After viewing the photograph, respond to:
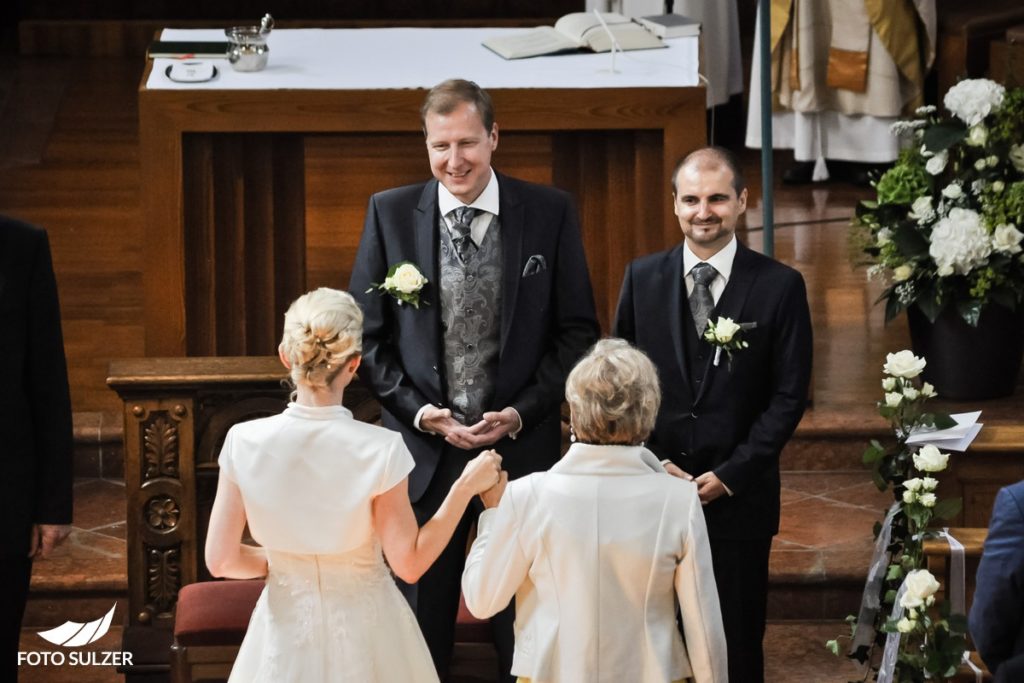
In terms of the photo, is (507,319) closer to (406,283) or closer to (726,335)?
(406,283)

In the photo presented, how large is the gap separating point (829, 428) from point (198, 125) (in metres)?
2.39

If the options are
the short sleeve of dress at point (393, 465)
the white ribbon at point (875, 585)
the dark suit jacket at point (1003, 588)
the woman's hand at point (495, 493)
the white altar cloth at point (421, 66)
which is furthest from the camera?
the white altar cloth at point (421, 66)

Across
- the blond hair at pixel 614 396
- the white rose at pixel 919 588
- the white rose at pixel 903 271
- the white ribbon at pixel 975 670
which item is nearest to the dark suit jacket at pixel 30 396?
the blond hair at pixel 614 396

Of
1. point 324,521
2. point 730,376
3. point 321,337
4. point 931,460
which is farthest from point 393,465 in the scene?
point 931,460

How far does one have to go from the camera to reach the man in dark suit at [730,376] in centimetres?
396

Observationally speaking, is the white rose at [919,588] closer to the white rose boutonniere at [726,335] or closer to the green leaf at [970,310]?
the white rose boutonniere at [726,335]

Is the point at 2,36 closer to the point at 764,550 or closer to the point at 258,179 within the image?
the point at 258,179

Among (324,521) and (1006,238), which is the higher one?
(1006,238)

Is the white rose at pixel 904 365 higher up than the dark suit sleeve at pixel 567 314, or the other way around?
the dark suit sleeve at pixel 567 314

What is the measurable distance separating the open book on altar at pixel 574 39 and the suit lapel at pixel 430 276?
2.26 m

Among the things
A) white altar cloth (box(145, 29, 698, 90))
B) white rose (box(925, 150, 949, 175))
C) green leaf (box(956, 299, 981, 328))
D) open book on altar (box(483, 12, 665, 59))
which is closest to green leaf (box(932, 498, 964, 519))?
green leaf (box(956, 299, 981, 328))

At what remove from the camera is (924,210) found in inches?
225

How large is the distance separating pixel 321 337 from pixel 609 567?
70 centimetres

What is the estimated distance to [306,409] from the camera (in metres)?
3.31
